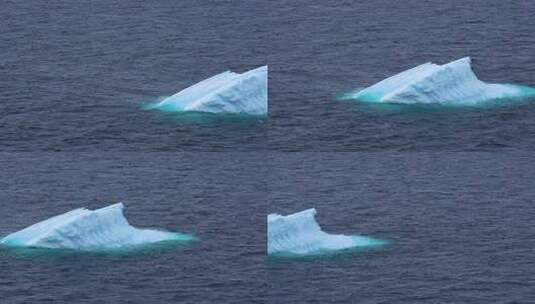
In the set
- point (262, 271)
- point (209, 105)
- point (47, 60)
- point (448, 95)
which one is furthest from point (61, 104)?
point (448, 95)

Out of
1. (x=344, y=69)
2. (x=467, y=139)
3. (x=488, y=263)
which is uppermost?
(x=344, y=69)

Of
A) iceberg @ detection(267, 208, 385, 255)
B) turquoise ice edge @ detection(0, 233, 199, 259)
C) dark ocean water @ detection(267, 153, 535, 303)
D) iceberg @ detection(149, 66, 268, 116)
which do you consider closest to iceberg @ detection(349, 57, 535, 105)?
dark ocean water @ detection(267, 153, 535, 303)

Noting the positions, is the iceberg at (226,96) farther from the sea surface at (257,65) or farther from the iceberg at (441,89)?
the iceberg at (441,89)

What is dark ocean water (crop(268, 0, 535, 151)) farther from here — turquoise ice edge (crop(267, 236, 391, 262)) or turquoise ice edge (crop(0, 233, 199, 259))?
turquoise ice edge (crop(0, 233, 199, 259))

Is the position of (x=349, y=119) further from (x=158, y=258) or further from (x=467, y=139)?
(x=158, y=258)

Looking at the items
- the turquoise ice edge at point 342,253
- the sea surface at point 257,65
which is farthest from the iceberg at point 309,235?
the sea surface at point 257,65

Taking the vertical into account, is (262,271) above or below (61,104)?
below
